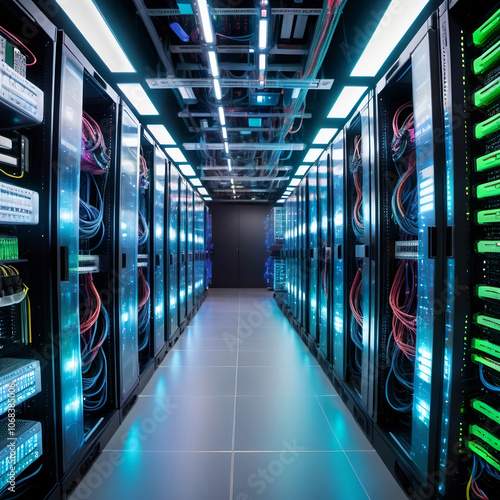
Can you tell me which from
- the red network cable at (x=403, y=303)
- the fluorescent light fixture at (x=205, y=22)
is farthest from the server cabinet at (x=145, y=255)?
the red network cable at (x=403, y=303)

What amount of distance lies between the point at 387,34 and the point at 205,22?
1.36 m

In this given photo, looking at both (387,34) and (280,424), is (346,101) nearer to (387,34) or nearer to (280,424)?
(387,34)

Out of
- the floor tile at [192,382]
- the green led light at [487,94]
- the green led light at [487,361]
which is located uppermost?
the green led light at [487,94]

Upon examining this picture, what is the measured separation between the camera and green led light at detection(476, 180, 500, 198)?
1.20 metres

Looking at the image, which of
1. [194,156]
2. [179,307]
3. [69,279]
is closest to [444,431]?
[69,279]

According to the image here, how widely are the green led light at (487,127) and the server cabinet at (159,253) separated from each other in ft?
9.33

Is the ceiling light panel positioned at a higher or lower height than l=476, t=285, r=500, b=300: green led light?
higher

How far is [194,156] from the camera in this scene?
6.53 m

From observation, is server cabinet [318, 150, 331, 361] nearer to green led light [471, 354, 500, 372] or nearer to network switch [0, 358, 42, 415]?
green led light [471, 354, 500, 372]

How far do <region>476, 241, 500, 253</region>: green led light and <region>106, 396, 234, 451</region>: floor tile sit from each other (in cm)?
178

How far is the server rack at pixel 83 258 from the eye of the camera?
158cm

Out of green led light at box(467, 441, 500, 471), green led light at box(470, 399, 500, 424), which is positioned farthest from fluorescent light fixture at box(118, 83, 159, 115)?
green led light at box(467, 441, 500, 471)

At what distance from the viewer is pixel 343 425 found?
7.64 ft

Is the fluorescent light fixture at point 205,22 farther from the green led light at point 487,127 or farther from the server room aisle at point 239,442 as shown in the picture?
A: the server room aisle at point 239,442
